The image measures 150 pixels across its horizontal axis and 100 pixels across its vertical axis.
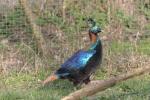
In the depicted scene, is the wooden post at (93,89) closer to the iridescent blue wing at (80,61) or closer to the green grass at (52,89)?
the green grass at (52,89)

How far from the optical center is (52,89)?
7.38m

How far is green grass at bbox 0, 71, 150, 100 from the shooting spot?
6363mm

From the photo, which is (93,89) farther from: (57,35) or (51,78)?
(57,35)

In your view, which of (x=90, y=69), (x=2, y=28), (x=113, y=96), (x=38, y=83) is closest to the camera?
(x=113, y=96)

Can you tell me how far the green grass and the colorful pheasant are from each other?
0.20m

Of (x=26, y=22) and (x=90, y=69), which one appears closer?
(x=90, y=69)

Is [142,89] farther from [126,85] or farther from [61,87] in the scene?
[61,87]

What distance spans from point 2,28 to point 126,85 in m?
2.37

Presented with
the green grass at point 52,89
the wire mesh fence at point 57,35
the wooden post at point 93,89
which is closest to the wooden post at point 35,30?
the wire mesh fence at point 57,35

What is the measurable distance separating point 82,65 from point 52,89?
22.8 inches

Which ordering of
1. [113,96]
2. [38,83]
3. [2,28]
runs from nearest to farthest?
[113,96] → [38,83] → [2,28]

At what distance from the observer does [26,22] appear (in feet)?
27.2

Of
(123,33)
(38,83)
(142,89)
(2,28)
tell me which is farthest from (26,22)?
(142,89)

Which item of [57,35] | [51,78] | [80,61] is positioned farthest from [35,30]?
[80,61]
